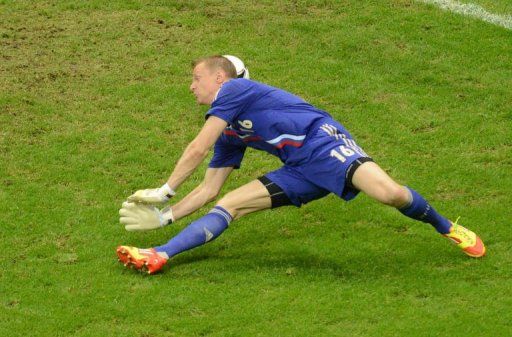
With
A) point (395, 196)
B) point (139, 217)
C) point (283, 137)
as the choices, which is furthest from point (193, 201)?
point (395, 196)

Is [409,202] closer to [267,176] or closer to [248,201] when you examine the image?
[267,176]

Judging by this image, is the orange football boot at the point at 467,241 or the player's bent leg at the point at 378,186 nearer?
the player's bent leg at the point at 378,186

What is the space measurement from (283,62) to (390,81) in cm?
127

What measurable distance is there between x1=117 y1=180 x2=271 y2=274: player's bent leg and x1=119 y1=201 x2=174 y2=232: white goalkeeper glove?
0.28m

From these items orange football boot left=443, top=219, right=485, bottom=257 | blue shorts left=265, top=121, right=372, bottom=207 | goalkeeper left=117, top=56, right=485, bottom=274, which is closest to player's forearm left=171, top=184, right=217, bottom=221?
goalkeeper left=117, top=56, right=485, bottom=274

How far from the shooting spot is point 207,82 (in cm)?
900

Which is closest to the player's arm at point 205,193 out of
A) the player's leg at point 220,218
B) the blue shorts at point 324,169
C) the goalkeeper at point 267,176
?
the goalkeeper at point 267,176

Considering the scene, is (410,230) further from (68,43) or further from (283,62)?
(68,43)

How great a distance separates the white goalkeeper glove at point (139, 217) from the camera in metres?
9.04

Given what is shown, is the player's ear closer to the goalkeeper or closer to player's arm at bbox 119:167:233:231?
the goalkeeper

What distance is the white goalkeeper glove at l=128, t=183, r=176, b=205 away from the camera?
8758mm

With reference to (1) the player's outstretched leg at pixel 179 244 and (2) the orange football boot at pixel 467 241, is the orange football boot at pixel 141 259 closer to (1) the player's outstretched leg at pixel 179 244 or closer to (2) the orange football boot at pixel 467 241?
(1) the player's outstretched leg at pixel 179 244

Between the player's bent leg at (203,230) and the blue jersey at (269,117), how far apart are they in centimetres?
37

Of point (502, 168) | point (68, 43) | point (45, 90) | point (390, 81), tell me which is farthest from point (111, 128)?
point (502, 168)
